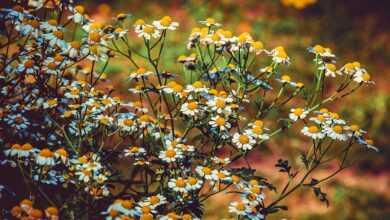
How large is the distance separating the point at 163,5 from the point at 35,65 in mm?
6015

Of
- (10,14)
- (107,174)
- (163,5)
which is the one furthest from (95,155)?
(163,5)

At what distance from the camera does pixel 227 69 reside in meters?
2.25

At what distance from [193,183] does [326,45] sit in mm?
5414

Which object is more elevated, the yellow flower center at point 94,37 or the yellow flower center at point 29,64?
the yellow flower center at point 94,37

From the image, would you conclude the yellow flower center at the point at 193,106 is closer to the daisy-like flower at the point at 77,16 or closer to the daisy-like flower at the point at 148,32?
the daisy-like flower at the point at 148,32

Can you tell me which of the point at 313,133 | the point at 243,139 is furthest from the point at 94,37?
the point at 313,133

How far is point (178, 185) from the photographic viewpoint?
183 centimetres

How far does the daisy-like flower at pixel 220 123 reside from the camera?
2.02m

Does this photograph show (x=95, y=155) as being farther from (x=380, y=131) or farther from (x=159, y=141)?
(x=380, y=131)

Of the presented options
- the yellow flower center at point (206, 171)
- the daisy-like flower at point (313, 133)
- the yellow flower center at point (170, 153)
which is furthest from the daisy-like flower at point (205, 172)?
the daisy-like flower at point (313, 133)

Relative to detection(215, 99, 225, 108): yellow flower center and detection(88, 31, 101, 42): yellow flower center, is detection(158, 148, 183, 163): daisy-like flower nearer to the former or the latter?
detection(215, 99, 225, 108): yellow flower center

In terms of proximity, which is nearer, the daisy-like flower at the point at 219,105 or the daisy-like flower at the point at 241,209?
the daisy-like flower at the point at 241,209

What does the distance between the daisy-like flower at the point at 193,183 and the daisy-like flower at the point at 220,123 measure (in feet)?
0.79

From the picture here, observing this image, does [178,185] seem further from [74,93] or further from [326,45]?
[326,45]
